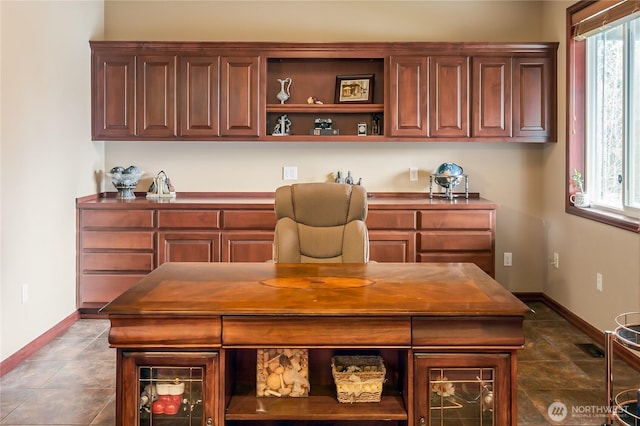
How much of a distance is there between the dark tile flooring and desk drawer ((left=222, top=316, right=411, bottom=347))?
827 mm

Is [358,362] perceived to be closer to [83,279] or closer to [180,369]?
[180,369]

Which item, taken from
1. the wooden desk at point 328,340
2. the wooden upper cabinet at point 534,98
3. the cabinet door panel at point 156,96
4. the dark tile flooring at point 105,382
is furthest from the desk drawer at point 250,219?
the wooden desk at point 328,340

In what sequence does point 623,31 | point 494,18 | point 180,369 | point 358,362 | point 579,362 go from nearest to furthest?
point 180,369, point 358,362, point 579,362, point 623,31, point 494,18

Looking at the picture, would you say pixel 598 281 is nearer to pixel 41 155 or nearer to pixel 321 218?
pixel 321 218

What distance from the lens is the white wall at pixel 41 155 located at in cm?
355

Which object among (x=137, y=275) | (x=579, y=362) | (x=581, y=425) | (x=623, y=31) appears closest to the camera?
(x=581, y=425)

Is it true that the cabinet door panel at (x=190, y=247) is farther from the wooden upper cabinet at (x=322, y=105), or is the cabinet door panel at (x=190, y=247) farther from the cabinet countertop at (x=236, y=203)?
the wooden upper cabinet at (x=322, y=105)

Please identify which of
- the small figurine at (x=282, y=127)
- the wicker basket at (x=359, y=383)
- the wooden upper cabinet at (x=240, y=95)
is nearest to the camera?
the wicker basket at (x=359, y=383)

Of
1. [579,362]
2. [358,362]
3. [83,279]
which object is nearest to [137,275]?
[83,279]

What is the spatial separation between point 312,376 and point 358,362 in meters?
0.21

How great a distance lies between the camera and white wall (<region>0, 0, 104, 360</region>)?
11.6 feet

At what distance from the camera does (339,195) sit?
10.7 ft

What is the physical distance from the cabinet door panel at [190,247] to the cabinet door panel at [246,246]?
71 mm

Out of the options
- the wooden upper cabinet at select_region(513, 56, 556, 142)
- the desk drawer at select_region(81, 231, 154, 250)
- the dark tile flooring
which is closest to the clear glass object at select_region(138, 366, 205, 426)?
the dark tile flooring
